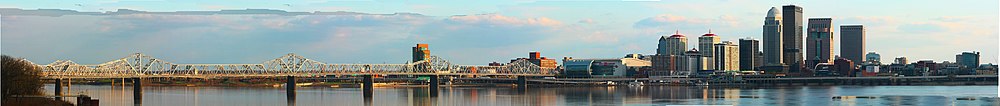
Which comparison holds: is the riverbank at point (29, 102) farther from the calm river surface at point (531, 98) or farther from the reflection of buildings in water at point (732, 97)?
the reflection of buildings in water at point (732, 97)

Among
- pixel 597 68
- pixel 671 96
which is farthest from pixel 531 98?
pixel 597 68

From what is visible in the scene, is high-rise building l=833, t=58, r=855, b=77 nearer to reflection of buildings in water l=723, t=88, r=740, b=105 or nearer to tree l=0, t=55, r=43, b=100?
reflection of buildings in water l=723, t=88, r=740, b=105

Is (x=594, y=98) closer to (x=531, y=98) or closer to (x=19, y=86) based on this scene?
(x=531, y=98)

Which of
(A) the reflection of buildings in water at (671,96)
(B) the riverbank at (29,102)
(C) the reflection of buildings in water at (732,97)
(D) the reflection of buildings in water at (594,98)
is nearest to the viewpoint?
(B) the riverbank at (29,102)

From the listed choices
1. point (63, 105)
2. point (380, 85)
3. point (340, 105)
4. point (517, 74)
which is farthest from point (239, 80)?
point (63, 105)

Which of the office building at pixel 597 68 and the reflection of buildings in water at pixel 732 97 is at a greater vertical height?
the office building at pixel 597 68

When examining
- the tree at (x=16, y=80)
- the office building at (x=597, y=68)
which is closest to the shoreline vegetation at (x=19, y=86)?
the tree at (x=16, y=80)

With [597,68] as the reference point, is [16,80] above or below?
above

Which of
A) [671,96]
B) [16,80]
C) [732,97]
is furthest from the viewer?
[671,96]

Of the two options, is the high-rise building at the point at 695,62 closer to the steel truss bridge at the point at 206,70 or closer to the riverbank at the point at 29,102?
the steel truss bridge at the point at 206,70

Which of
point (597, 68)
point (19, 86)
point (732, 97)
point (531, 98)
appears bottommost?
point (531, 98)

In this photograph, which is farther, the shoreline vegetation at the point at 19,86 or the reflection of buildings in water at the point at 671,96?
the reflection of buildings in water at the point at 671,96

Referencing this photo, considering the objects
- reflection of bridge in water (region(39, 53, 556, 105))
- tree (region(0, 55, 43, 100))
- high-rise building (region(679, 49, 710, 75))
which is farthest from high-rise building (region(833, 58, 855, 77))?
tree (region(0, 55, 43, 100))

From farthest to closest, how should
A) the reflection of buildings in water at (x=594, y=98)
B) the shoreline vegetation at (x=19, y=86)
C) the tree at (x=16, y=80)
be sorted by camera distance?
the reflection of buildings in water at (x=594, y=98)
the tree at (x=16, y=80)
the shoreline vegetation at (x=19, y=86)
